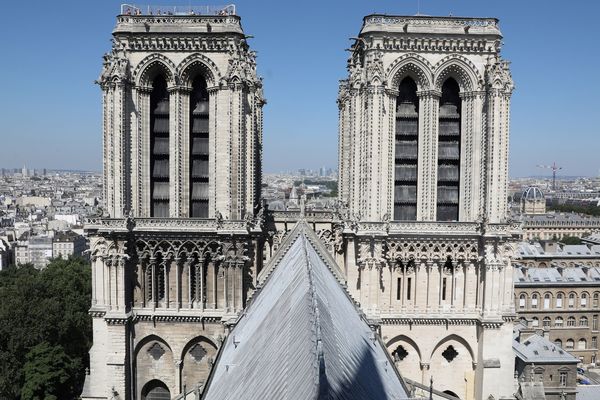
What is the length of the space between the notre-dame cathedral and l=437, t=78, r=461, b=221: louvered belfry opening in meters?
0.09

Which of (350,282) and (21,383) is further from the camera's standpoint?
(21,383)

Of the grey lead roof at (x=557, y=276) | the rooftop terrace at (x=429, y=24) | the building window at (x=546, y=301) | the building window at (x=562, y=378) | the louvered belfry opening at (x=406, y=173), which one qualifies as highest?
the rooftop terrace at (x=429, y=24)

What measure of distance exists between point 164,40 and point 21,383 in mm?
41406

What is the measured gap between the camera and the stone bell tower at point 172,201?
3884cm

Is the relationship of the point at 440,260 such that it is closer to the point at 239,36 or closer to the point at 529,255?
the point at 239,36

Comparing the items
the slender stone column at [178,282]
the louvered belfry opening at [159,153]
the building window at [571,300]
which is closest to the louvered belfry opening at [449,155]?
the slender stone column at [178,282]

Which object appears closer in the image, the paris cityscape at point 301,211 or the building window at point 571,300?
the paris cityscape at point 301,211

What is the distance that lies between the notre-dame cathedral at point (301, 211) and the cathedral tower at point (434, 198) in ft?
0.30

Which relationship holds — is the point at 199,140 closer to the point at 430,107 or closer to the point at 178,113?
the point at 178,113

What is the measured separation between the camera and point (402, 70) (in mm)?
39125

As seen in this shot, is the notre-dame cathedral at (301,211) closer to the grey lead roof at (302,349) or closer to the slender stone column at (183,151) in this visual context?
the slender stone column at (183,151)

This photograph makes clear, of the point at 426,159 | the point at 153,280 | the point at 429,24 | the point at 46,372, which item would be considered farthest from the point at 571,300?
the point at 46,372

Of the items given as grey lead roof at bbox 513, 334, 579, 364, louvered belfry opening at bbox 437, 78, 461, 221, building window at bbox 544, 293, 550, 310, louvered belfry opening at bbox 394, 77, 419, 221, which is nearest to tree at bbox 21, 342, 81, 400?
louvered belfry opening at bbox 394, 77, 419, 221

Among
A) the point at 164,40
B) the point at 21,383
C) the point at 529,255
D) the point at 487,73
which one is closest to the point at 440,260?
the point at 487,73
